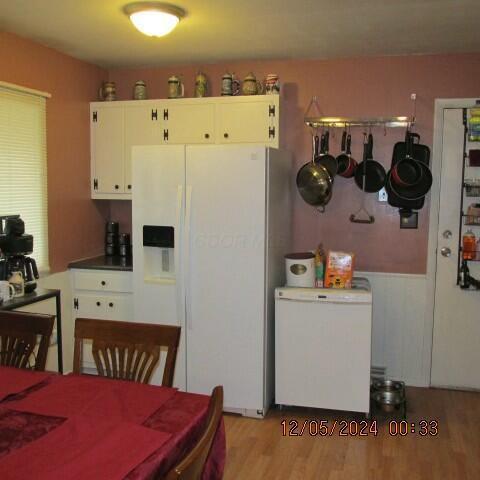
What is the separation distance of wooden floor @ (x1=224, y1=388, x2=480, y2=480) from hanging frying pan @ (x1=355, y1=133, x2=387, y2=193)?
152 cm

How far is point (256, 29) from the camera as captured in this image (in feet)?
10.7

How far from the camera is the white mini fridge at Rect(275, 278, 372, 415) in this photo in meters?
3.34

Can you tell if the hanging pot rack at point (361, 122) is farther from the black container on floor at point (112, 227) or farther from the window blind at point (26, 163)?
the window blind at point (26, 163)

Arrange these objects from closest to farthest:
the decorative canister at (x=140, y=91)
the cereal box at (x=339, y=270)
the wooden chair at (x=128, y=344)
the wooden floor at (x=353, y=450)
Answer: the wooden chair at (x=128, y=344) → the wooden floor at (x=353, y=450) → the cereal box at (x=339, y=270) → the decorative canister at (x=140, y=91)

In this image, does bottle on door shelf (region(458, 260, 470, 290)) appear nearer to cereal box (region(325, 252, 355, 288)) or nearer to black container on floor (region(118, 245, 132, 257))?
cereal box (region(325, 252, 355, 288))

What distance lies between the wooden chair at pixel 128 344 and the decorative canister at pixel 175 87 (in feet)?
7.70

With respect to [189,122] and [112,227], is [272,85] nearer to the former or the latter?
[189,122]

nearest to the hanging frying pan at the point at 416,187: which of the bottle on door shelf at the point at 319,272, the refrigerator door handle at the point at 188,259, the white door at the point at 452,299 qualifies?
the white door at the point at 452,299

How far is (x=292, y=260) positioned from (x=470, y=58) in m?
1.85

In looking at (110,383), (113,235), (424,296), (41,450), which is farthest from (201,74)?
(41,450)

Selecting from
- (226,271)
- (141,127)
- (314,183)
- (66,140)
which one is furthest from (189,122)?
(226,271)

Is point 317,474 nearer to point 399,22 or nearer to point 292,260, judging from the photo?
point 292,260

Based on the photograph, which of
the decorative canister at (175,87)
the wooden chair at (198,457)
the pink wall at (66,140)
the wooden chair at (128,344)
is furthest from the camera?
the decorative canister at (175,87)

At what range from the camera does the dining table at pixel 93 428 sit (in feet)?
4.30
